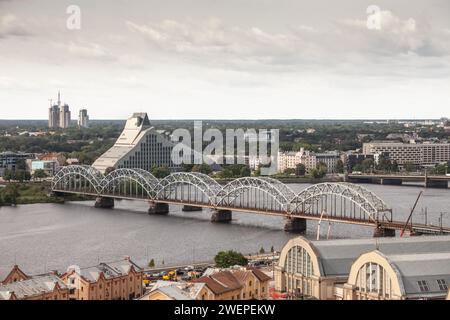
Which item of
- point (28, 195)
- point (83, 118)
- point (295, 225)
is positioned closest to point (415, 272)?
point (295, 225)

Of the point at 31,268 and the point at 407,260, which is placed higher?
the point at 407,260

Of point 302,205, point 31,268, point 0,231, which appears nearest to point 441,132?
point 302,205

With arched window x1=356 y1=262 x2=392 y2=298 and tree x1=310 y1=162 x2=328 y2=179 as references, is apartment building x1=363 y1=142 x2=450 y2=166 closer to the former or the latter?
tree x1=310 y1=162 x2=328 y2=179

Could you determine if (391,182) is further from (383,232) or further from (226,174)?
(383,232)

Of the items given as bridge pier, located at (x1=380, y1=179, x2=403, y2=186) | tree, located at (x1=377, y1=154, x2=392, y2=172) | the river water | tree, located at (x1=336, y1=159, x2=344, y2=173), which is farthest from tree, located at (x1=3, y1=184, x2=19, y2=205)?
tree, located at (x1=377, y1=154, x2=392, y2=172)

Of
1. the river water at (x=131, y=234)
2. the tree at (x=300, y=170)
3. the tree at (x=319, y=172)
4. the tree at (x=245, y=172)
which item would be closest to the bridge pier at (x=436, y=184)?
the tree at (x=319, y=172)

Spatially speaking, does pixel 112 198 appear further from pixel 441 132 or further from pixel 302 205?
pixel 441 132
